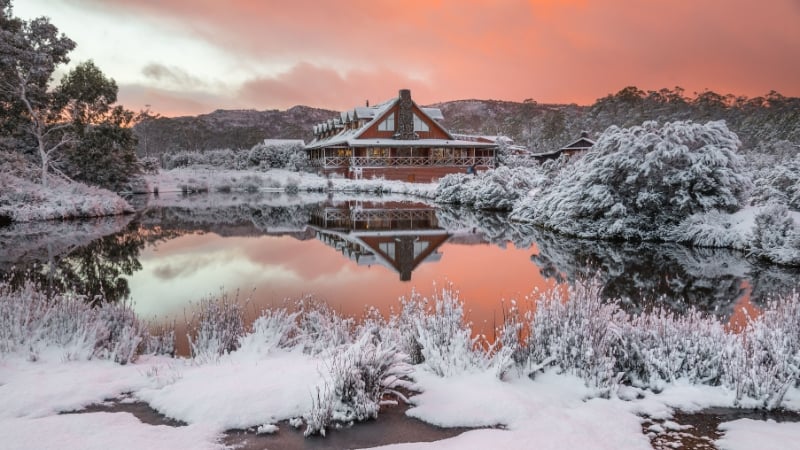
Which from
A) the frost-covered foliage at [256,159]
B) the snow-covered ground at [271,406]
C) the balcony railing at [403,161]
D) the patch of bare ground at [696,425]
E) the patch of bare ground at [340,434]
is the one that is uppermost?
the frost-covered foliage at [256,159]

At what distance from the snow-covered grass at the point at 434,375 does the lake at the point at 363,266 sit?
3.43ft

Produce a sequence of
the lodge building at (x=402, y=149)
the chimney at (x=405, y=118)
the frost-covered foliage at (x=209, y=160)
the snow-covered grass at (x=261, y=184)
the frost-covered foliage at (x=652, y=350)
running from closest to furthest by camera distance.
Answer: the frost-covered foliage at (x=652, y=350)
the snow-covered grass at (x=261, y=184)
the lodge building at (x=402, y=149)
the chimney at (x=405, y=118)
the frost-covered foliage at (x=209, y=160)

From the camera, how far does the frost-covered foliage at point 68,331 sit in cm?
587

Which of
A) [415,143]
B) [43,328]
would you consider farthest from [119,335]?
[415,143]

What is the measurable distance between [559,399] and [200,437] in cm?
318

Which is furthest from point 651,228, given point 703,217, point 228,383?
point 228,383

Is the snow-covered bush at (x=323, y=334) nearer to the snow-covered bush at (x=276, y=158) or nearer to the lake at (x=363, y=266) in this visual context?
the lake at (x=363, y=266)

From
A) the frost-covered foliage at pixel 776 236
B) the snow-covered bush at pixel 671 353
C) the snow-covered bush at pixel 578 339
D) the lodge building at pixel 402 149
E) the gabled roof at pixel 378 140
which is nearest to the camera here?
the snow-covered bush at pixel 578 339

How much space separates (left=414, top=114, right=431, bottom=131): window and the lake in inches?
1285

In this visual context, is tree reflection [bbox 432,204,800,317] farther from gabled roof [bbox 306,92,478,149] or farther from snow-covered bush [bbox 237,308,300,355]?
gabled roof [bbox 306,92,478,149]

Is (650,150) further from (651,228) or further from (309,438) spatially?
(309,438)

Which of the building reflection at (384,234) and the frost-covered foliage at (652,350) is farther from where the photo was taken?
the building reflection at (384,234)

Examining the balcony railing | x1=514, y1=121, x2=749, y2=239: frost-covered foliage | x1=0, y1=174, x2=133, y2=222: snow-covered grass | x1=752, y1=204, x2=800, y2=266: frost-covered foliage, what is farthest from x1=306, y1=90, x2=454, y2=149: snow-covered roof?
x1=752, y1=204, x2=800, y2=266: frost-covered foliage

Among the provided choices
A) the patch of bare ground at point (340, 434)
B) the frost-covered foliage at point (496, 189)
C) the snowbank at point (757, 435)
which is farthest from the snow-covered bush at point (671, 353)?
the frost-covered foliage at point (496, 189)
